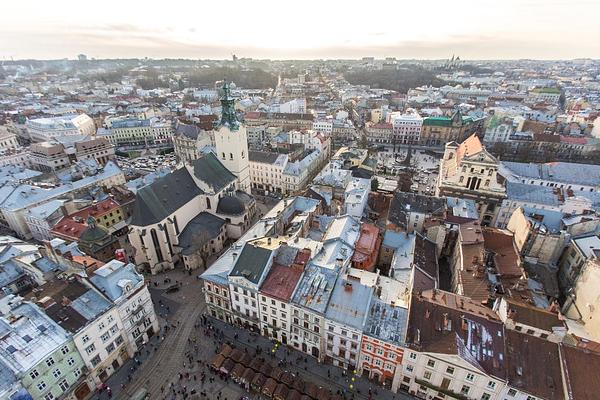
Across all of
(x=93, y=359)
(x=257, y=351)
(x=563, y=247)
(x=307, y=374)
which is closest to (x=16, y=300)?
(x=93, y=359)

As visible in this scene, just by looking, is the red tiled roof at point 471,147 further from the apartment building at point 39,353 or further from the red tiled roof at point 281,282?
the apartment building at point 39,353

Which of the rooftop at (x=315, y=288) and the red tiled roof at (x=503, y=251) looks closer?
the rooftop at (x=315, y=288)

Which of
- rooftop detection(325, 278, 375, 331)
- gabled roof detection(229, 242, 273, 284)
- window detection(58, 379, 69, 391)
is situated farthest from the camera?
gabled roof detection(229, 242, 273, 284)

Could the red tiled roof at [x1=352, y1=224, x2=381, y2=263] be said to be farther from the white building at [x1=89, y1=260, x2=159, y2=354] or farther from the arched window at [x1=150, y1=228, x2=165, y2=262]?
the arched window at [x1=150, y1=228, x2=165, y2=262]

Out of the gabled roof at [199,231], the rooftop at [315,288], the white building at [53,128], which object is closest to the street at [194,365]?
the rooftop at [315,288]

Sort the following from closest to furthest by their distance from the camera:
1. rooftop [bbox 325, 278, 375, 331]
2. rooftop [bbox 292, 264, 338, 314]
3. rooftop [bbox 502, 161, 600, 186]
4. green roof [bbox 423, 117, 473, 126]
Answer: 1. rooftop [bbox 325, 278, 375, 331]
2. rooftop [bbox 292, 264, 338, 314]
3. rooftop [bbox 502, 161, 600, 186]
4. green roof [bbox 423, 117, 473, 126]

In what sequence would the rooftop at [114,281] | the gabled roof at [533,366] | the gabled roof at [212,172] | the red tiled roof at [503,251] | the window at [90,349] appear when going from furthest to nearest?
the gabled roof at [212,172]
the red tiled roof at [503,251]
the rooftop at [114,281]
the window at [90,349]
the gabled roof at [533,366]

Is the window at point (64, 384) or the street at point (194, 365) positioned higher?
the window at point (64, 384)

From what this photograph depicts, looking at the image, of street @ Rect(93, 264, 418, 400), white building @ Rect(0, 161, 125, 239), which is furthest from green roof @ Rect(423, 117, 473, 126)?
white building @ Rect(0, 161, 125, 239)
